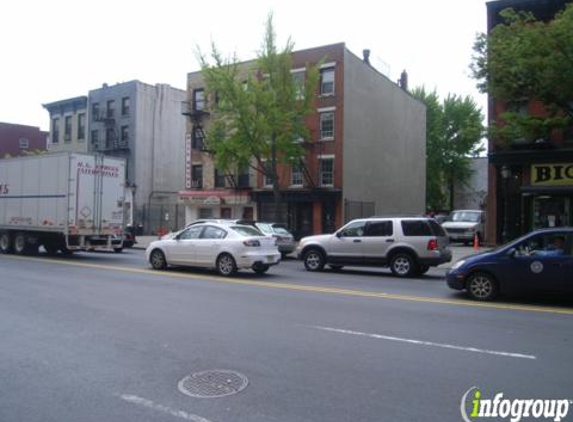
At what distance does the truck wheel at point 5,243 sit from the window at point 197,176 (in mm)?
17286

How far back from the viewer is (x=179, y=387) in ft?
17.0

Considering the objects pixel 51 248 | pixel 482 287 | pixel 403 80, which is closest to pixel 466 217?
pixel 403 80

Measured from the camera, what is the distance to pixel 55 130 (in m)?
48.4

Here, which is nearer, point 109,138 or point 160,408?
point 160,408

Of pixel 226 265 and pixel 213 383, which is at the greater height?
pixel 226 265

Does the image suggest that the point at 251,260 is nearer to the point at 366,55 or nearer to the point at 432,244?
the point at 432,244

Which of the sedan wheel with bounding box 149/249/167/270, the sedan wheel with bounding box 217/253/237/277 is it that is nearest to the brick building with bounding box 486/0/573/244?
the sedan wheel with bounding box 217/253/237/277

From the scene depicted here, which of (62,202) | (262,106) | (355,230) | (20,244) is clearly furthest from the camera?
(262,106)

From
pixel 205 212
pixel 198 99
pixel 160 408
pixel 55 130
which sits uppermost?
pixel 198 99

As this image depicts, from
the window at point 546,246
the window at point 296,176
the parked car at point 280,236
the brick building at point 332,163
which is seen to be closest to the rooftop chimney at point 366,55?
the brick building at point 332,163

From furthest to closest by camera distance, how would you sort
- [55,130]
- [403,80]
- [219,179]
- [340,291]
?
1. [55,130]
2. [403,80]
3. [219,179]
4. [340,291]

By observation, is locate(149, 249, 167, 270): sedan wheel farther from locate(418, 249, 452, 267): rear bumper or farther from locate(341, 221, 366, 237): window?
locate(418, 249, 452, 267): rear bumper

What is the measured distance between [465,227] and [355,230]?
13.9m

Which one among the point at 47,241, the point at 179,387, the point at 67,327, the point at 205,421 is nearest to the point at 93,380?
the point at 179,387
